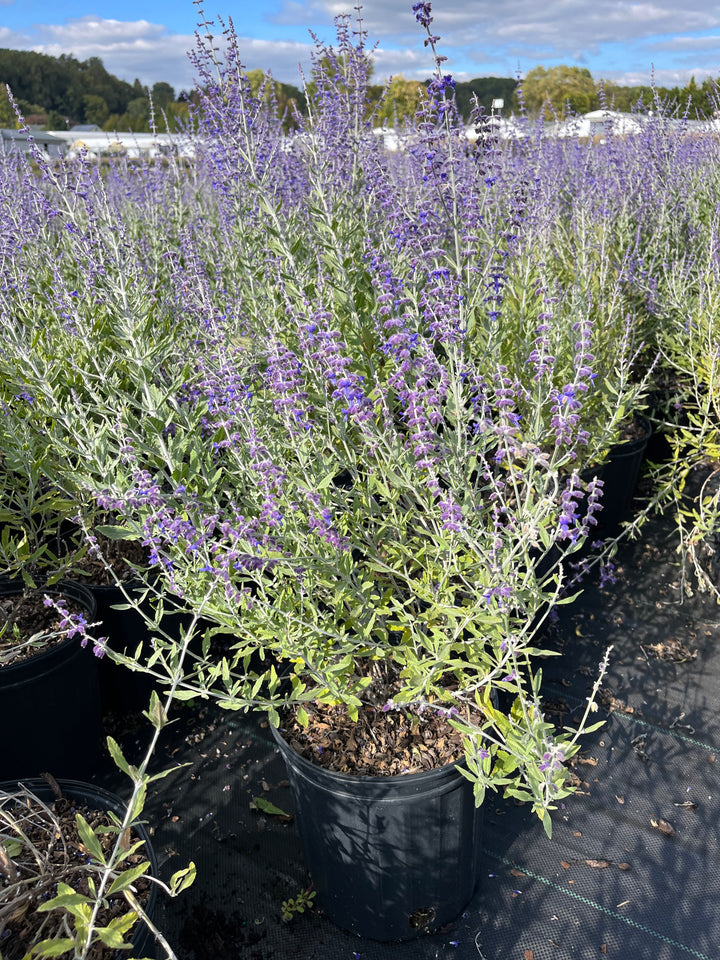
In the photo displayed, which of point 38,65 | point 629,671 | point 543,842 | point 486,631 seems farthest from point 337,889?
point 38,65

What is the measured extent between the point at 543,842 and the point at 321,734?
3.11ft

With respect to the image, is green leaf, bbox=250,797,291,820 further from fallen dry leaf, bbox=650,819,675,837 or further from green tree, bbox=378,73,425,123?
green tree, bbox=378,73,425,123

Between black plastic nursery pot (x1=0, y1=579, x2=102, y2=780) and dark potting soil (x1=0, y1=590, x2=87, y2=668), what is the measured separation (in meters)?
0.07

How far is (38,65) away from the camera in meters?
67.4

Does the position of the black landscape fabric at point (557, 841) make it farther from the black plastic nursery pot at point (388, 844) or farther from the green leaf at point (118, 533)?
the green leaf at point (118, 533)

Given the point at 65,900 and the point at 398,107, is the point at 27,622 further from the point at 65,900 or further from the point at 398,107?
the point at 398,107

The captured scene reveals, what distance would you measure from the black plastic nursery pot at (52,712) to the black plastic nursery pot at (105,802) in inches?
15.0

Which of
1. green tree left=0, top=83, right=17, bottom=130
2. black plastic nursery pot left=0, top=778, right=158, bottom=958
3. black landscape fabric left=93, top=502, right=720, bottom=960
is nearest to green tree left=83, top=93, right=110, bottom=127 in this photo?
green tree left=0, top=83, right=17, bottom=130

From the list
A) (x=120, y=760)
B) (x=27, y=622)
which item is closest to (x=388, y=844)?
(x=120, y=760)

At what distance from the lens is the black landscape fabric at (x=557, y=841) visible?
2.14 metres

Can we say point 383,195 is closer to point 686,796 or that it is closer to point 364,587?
point 364,587

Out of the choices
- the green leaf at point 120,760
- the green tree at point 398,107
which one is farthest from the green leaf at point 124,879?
the green tree at point 398,107

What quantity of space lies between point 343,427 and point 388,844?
4.23 ft

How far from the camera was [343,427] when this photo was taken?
220 centimetres
